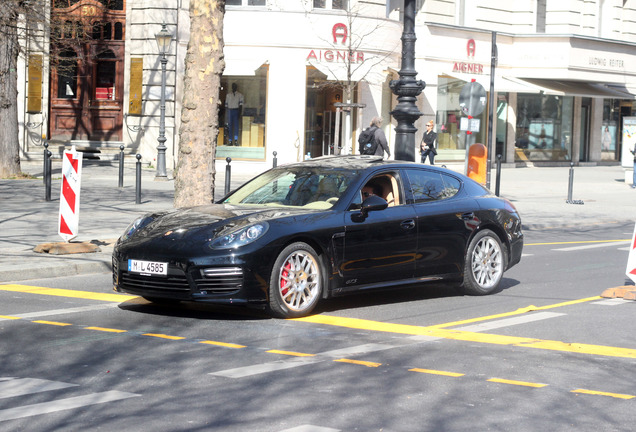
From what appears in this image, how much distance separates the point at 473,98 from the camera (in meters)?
20.5

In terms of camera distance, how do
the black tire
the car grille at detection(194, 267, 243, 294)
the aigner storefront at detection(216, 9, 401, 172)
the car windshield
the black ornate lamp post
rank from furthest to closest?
1. the aigner storefront at detection(216, 9, 401, 172)
2. the black ornate lamp post
3. the black tire
4. the car windshield
5. the car grille at detection(194, 267, 243, 294)

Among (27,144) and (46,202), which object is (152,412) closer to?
(46,202)

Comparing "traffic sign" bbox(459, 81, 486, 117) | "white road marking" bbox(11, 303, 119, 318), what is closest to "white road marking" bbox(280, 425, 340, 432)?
"white road marking" bbox(11, 303, 119, 318)

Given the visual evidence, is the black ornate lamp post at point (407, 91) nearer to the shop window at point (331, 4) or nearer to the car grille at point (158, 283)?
the car grille at point (158, 283)

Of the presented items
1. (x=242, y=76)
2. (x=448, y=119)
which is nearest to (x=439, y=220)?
(x=242, y=76)

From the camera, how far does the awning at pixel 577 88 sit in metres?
39.6

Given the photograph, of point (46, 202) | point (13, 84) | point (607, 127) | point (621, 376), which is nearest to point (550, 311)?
point (621, 376)

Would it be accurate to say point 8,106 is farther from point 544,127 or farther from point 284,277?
point 544,127

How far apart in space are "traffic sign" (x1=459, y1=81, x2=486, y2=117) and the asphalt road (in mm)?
10115

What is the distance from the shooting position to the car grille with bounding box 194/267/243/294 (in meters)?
8.45

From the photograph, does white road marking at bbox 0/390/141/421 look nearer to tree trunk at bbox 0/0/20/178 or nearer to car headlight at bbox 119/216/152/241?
car headlight at bbox 119/216/152/241

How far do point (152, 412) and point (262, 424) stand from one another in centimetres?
63

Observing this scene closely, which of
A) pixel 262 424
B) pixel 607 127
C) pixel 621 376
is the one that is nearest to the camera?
pixel 262 424

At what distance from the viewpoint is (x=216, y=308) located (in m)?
9.43
